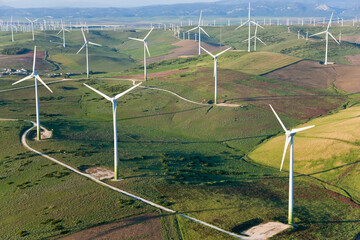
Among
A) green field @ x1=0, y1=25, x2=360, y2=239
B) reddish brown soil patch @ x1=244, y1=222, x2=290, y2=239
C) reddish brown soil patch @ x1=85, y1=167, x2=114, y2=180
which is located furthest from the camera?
reddish brown soil patch @ x1=85, y1=167, x2=114, y2=180

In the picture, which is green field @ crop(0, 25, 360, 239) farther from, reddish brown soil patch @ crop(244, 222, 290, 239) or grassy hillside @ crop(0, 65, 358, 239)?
reddish brown soil patch @ crop(244, 222, 290, 239)

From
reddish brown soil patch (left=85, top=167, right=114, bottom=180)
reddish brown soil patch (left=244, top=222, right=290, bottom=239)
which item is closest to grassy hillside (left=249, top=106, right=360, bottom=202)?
reddish brown soil patch (left=244, top=222, right=290, bottom=239)

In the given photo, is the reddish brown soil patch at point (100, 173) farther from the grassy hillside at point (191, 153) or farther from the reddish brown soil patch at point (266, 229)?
the reddish brown soil patch at point (266, 229)

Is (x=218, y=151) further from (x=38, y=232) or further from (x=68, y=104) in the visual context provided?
(x=68, y=104)

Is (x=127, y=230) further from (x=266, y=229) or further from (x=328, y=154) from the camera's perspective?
(x=328, y=154)

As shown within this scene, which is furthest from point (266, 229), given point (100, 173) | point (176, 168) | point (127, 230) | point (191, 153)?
point (191, 153)

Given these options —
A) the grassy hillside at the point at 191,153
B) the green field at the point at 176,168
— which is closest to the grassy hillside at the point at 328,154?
the green field at the point at 176,168

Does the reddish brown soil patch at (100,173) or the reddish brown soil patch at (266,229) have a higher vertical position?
the reddish brown soil patch at (100,173)
